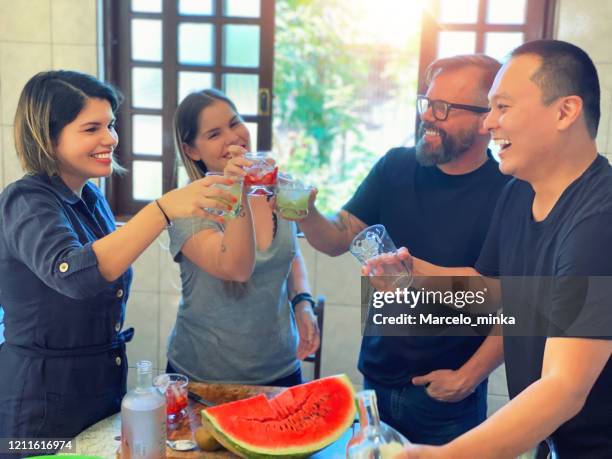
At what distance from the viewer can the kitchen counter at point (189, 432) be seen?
4.13 ft

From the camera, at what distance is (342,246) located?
6.38ft

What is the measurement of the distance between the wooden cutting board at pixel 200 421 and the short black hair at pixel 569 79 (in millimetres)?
799

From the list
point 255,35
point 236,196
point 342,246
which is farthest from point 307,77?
point 236,196

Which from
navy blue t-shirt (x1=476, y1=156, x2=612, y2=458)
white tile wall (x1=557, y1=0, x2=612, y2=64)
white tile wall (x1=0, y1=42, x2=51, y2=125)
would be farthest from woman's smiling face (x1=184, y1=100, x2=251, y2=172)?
white tile wall (x1=557, y1=0, x2=612, y2=64)

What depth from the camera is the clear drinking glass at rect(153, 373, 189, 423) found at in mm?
1344

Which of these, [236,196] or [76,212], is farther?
[76,212]

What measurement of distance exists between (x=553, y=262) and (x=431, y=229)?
0.57 meters

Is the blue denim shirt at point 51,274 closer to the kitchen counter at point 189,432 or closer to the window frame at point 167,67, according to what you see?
the kitchen counter at point 189,432

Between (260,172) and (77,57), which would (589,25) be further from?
(77,57)

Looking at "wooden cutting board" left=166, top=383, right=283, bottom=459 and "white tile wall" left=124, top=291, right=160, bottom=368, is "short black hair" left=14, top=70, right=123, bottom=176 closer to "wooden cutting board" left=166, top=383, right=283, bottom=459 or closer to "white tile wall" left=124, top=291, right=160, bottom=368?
"wooden cutting board" left=166, top=383, right=283, bottom=459

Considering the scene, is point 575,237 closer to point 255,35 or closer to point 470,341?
point 470,341

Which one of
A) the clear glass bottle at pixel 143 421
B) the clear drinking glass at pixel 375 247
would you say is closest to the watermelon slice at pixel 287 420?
the clear glass bottle at pixel 143 421

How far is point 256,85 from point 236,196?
5.51 feet

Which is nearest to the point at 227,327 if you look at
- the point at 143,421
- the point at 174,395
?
the point at 174,395
